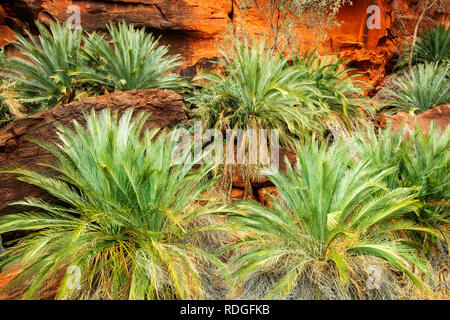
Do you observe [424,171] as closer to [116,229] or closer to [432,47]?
[116,229]

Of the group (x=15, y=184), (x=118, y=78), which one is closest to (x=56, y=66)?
(x=118, y=78)

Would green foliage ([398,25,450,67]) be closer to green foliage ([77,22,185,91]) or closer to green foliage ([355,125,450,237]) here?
green foliage ([355,125,450,237])

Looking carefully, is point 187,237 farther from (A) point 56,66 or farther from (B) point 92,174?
(A) point 56,66

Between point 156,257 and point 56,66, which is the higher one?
point 56,66

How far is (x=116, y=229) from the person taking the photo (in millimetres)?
3256

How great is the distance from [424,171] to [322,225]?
4.83 ft

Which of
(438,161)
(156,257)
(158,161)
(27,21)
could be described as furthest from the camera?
(27,21)

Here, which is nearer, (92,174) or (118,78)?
(92,174)

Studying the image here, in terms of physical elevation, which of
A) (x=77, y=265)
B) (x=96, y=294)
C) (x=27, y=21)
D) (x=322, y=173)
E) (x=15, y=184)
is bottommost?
(x=96, y=294)

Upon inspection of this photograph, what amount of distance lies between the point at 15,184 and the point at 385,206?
3723mm

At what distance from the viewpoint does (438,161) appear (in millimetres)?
3889

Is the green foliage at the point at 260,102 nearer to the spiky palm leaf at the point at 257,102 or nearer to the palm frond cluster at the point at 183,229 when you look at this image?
the spiky palm leaf at the point at 257,102

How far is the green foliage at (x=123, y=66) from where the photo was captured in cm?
577

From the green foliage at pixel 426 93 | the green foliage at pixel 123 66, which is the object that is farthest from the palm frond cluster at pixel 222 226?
the green foliage at pixel 426 93
